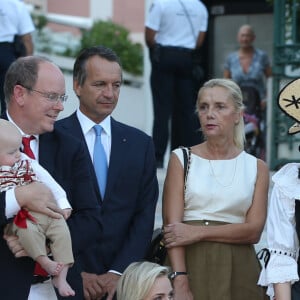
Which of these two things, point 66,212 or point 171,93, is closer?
point 66,212

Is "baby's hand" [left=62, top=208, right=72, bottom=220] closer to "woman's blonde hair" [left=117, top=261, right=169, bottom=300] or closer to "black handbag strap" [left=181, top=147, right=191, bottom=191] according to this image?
"woman's blonde hair" [left=117, top=261, right=169, bottom=300]

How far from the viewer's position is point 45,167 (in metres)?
3.66

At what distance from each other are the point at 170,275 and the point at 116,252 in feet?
0.95

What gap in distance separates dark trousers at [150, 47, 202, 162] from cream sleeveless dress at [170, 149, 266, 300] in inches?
135

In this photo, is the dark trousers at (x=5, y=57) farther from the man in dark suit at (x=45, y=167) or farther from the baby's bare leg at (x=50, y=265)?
the baby's bare leg at (x=50, y=265)

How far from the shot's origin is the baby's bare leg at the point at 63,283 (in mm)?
3514

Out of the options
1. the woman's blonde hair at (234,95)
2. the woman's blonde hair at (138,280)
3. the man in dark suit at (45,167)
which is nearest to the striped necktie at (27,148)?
the man in dark suit at (45,167)

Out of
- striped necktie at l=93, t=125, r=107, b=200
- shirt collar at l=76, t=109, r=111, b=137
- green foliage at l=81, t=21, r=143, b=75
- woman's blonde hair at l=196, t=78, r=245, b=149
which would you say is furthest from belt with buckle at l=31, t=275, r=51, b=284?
green foliage at l=81, t=21, r=143, b=75

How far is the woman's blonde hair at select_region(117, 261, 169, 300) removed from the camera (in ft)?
12.5

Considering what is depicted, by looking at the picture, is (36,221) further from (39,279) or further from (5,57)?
(5,57)

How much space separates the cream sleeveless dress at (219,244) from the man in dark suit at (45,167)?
82 cm

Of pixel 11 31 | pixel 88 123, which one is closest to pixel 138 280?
pixel 88 123

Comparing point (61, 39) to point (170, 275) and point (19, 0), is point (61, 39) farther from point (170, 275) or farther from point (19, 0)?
point (170, 275)

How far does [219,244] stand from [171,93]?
386cm
